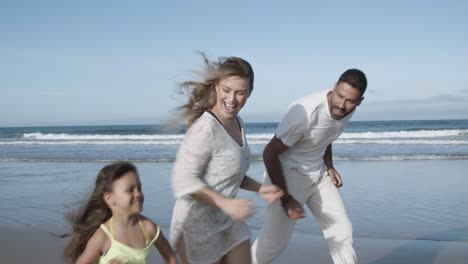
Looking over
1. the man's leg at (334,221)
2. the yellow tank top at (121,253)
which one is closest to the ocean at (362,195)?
the yellow tank top at (121,253)

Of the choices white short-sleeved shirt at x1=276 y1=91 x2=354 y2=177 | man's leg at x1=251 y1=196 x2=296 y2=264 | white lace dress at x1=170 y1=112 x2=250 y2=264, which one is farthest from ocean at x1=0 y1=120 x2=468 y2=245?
man's leg at x1=251 y1=196 x2=296 y2=264

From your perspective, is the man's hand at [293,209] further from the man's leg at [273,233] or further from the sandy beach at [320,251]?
the sandy beach at [320,251]

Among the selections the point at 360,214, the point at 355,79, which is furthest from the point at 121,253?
the point at 360,214

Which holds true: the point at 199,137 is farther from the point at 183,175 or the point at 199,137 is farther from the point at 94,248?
the point at 94,248

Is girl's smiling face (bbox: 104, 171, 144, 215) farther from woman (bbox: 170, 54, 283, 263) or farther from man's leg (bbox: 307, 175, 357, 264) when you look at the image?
man's leg (bbox: 307, 175, 357, 264)

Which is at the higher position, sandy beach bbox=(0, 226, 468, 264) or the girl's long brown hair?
the girl's long brown hair

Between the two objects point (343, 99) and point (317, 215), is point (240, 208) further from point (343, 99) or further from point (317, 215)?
point (317, 215)

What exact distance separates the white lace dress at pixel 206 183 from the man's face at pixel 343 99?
106 cm

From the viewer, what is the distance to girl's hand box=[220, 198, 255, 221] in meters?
2.23

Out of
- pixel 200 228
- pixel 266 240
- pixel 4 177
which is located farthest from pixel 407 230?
pixel 4 177

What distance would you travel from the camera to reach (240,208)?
7.39 ft

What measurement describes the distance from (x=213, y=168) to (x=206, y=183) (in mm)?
89

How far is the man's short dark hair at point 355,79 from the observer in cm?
344

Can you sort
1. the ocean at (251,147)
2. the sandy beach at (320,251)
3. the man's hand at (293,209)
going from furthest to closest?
1. the ocean at (251,147)
2. the sandy beach at (320,251)
3. the man's hand at (293,209)
